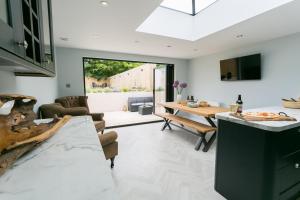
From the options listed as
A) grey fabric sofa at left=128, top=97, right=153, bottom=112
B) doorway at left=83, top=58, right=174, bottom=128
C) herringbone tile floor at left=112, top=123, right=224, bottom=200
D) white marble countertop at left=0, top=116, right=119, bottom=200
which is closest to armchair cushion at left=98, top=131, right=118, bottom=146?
herringbone tile floor at left=112, top=123, right=224, bottom=200

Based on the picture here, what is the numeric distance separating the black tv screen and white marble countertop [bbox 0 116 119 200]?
3.72m

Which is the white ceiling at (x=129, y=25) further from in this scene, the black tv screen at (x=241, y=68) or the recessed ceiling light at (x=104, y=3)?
the black tv screen at (x=241, y=68)

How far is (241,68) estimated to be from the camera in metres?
3.66

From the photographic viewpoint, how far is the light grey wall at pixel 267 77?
2.86m

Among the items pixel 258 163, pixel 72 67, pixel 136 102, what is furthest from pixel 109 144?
pixel 136 102

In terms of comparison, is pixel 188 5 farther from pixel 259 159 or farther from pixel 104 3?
pixel 259 159

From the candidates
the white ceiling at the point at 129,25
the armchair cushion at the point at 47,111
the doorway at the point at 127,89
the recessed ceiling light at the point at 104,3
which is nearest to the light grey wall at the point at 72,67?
the doorway at the point at 127,89

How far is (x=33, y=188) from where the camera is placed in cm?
53

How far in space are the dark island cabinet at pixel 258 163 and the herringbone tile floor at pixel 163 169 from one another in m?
0.33

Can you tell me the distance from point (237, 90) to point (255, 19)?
6.77 feet

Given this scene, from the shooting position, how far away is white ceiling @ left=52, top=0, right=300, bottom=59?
1863 millimetres

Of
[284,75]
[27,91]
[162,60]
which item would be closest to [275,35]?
[284,75]

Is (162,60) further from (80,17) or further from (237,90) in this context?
(80,17)

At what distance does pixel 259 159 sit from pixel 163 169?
A: 128 cm
